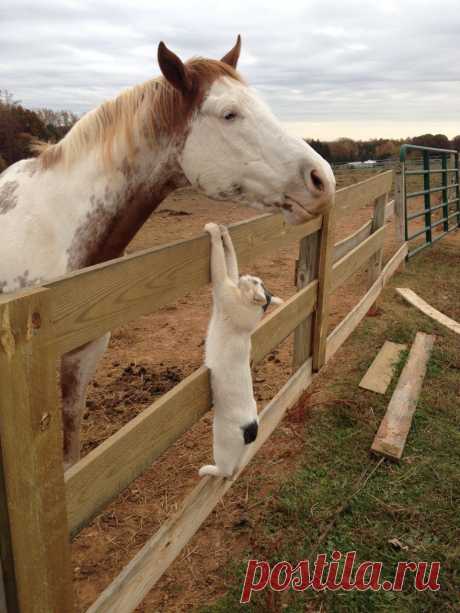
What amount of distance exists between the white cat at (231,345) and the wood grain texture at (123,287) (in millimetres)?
80

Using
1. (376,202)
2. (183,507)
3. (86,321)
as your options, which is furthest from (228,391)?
(376,202)

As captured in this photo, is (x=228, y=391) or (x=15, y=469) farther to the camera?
(x=228, y=391)

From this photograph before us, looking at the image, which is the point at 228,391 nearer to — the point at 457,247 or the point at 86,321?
the point at 86,321

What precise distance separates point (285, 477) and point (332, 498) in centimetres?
29

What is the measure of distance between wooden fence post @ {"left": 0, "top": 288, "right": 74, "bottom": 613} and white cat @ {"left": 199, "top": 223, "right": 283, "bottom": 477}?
77 centimetres

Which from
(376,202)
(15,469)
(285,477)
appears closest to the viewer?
(15,469)

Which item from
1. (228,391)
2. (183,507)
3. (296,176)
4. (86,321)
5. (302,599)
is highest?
(296,176)

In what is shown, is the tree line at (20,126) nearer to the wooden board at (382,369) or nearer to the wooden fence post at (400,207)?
the wooden board at (382,369)

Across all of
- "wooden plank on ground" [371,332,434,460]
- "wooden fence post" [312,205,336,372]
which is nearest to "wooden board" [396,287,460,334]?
"wooden plank on ground" [371,332,434,460]

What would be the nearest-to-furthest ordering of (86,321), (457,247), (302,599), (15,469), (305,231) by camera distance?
(15,469) < (86,321) < (302,599) < (305,231) < (457,247)

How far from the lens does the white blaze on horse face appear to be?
187 centimetres

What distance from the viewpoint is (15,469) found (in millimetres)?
1006

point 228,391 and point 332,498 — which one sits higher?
point 228,391

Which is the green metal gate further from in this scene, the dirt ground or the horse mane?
the horse mane
